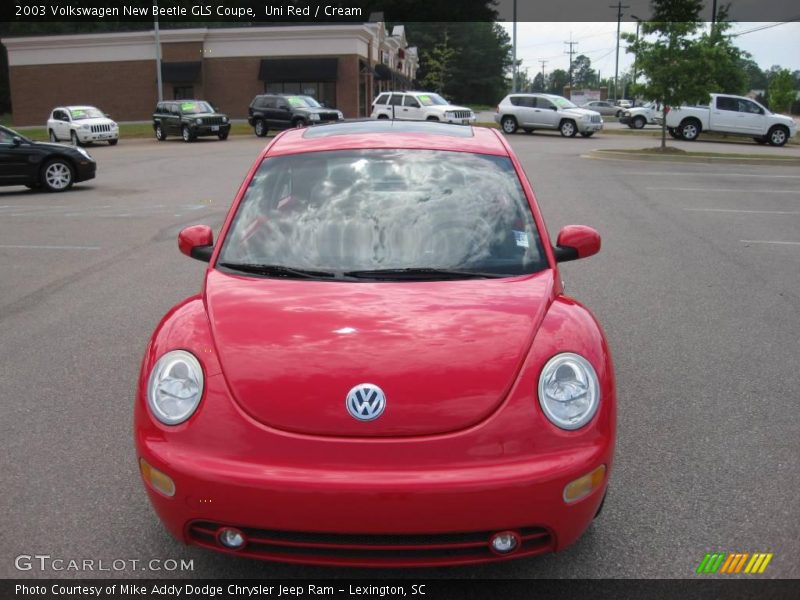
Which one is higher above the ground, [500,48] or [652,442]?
[500,48]

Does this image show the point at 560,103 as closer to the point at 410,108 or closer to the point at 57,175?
the point at 410,108

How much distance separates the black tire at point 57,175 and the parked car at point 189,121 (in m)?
20.0

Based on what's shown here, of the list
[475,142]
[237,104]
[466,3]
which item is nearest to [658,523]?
[475,142]

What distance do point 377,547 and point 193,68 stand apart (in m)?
55.7

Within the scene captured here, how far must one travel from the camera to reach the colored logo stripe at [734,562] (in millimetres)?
3113

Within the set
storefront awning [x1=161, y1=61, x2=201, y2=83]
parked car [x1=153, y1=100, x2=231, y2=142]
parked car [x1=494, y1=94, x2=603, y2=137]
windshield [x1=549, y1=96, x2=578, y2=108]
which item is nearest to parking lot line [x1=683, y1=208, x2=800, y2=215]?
parked car [x1=494, y1=94, x2=603, y2=137]

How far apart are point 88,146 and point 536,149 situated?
1983cm

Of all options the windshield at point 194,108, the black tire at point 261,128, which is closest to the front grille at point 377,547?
the windshield at point 194,108

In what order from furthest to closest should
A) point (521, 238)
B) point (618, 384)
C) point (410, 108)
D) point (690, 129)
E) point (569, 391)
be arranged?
point (410, 108) < point (690, 129) < point (618, 384) < point (521, 238) < point (569, 391)

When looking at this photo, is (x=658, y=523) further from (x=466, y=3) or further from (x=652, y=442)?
(x=466, y=3)

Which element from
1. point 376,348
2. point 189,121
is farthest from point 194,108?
point 376,348

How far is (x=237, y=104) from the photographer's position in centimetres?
5509

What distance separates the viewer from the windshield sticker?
388cm

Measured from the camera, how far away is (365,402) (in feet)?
9.10
